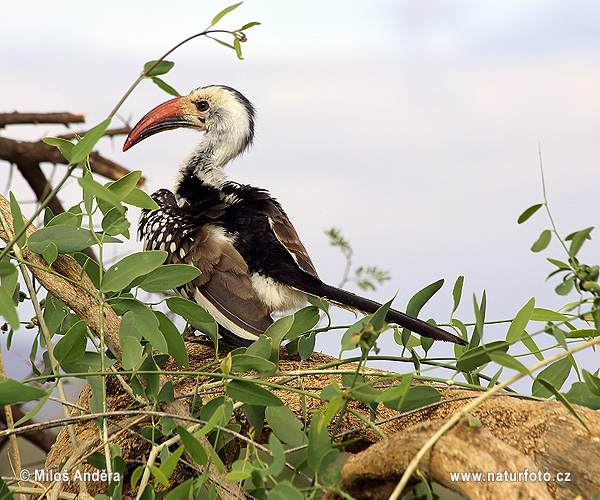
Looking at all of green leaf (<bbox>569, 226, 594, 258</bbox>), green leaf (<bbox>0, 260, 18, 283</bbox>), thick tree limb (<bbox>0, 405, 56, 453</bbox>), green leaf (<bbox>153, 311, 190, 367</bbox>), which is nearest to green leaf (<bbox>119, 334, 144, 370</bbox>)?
green leaf (<bbox>153, 311, 190, 367</bbox>)

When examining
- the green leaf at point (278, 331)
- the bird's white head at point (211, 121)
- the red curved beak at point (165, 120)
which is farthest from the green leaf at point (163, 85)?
the red curved beak at point (165, 120)

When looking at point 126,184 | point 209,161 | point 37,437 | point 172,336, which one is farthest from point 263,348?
point 37,437

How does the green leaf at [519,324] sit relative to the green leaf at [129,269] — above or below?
above

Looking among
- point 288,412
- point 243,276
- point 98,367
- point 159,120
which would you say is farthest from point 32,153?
point 288,412

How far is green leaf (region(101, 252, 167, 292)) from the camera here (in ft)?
3.60

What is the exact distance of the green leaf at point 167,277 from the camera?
1145mm

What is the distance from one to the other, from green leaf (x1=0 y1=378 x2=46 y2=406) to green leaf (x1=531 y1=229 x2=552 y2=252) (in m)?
0.86

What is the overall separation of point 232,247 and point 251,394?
1.10 meters

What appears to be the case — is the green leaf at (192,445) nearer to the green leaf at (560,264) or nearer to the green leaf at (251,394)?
the green leaf at (251,394)

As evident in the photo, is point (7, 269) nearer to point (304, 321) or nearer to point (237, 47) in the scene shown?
point (237, 47)

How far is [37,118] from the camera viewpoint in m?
2.92

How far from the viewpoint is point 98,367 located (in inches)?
49.1

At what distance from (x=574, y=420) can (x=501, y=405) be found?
151 mm

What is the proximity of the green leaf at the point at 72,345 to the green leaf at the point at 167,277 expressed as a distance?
0.14 metres
